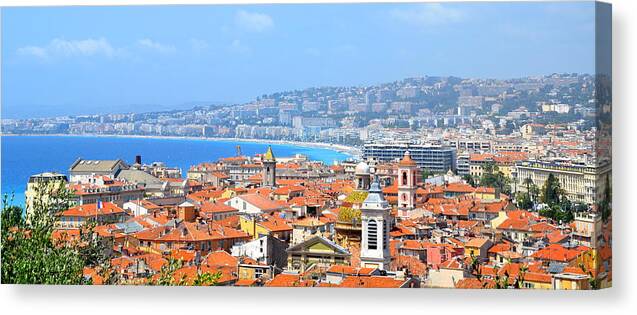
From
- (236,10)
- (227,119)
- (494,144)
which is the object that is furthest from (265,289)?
(494,144)

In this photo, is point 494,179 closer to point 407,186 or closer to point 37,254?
point 407,186

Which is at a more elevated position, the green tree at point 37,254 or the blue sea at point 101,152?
the blue sea at point 101,152

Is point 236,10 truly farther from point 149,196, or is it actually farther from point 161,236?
point 149,196

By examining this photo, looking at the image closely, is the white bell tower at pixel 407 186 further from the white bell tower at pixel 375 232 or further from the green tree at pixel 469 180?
the white bell tower at pixel 375 232

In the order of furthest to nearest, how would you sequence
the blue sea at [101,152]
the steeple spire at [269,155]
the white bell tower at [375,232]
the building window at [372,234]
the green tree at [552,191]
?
the steeple spire at [269,155]
the green tree at [552,191]
the building window at [372,234]
the white bell tower at [375,232]
the blue sea at [101,152]

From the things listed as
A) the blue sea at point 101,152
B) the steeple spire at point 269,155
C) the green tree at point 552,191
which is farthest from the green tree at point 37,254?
the steeple spire at point 269,155

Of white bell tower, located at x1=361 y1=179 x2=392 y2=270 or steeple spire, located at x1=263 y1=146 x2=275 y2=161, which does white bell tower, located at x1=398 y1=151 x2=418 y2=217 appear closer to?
steeple spire, located at x1=263 y1=146 x2=275 y2=161

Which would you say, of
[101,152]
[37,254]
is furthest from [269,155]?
[37,254]

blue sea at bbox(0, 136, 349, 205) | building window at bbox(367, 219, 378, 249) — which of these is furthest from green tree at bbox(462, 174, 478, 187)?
building window at bbox(367, 219, 378, 249)
